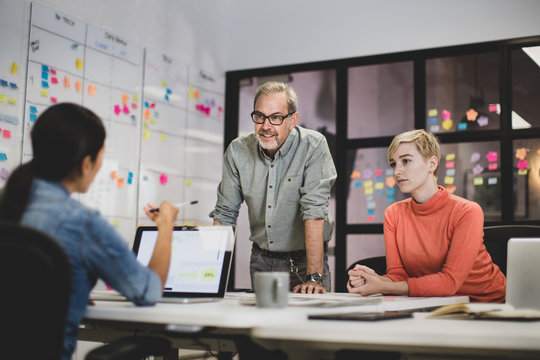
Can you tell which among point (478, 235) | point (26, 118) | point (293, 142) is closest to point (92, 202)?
point (26, 118)

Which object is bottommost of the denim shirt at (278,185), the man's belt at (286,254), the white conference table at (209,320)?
the white conference table at (209,320)

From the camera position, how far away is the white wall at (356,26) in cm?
418

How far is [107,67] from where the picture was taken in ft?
12.0

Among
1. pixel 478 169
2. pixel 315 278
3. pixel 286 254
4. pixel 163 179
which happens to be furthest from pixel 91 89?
pixel 478 169

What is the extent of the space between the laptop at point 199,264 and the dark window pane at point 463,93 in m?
3.03

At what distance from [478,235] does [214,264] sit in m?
0.91

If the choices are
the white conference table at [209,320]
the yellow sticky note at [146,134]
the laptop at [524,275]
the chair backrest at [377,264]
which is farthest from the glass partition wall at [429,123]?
the white conference table at [209,320]

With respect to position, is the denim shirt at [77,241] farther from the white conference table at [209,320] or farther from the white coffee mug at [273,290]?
the white coffee mug at [273,290]

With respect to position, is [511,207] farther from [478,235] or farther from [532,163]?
[478,235]

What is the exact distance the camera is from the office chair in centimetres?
100

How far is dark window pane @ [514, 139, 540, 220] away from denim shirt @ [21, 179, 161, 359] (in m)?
3.53

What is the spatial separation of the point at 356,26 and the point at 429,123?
3.13 ft

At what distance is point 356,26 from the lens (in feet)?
15.1

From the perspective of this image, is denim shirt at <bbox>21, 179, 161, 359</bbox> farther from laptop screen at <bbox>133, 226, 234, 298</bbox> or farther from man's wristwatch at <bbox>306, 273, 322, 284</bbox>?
man's wristwatch at <bbox>306, 273, 322, 284</bbox>
